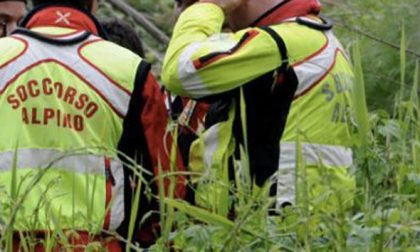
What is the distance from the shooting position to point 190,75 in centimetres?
461

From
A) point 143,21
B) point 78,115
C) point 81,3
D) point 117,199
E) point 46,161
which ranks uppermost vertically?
point 81,3

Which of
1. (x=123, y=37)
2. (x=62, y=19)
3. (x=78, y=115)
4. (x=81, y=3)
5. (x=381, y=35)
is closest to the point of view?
(x=78, y=115)

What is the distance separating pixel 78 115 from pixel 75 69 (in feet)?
0.44

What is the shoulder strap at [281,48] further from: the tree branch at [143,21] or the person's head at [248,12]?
the tree branch at [143,21]

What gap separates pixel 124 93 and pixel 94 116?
12 cm

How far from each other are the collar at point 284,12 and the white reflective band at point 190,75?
0.34 meters

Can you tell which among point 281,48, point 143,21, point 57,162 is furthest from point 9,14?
point 143,21

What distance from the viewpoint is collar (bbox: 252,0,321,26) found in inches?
193

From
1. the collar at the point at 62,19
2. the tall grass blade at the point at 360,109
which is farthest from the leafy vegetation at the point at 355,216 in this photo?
the collar at the point at 62,19

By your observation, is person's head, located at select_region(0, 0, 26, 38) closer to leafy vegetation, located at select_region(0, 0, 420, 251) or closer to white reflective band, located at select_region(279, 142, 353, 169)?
white reflective band, located at select_region(279, 142, 353, 169)

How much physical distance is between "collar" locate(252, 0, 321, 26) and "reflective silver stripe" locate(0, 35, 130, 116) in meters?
0.49

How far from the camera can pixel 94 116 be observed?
470 centimetres

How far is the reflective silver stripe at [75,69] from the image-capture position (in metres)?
4.69

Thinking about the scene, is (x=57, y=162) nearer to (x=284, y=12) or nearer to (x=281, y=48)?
(x=281, y=48)
